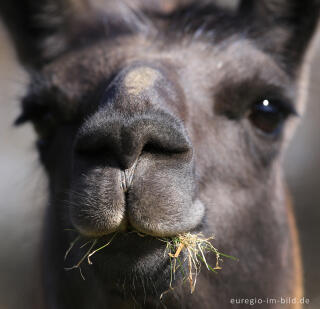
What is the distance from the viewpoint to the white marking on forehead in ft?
8.86

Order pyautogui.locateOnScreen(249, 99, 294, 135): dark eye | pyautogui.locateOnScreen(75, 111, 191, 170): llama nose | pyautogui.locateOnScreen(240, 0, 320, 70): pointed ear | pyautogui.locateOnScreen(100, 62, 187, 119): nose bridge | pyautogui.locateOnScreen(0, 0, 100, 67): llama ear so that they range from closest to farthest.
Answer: pyautogui.locateOnScreen(75, 111, 191, 170): llama nose
pyautogui.locateOnScreen(100, 62, 187, 119): nose bridge
pyautogui.locateOnScreen(249, 99, 294, 135): dark eye
pyautogui.locateOnScreen(240, 0, 320, 70): pointed ear
pyautogui.locateOnScreen(0, 0, 100, 67): llama ear

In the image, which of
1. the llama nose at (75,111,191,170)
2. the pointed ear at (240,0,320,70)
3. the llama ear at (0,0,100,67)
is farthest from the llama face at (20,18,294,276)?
the llama ear at (0,0,100,67)

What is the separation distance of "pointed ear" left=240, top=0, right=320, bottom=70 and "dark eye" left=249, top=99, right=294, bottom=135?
1.80 ft

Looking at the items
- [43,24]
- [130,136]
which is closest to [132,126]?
[130,136]

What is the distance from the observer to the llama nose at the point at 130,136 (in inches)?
96.3

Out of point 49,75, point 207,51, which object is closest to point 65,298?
point 49,75

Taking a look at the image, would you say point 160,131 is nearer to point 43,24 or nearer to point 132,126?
point 132,126

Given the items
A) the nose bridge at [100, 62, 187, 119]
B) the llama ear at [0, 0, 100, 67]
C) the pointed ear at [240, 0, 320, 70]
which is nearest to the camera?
the nose bridge at [100, 62, 187, 119]

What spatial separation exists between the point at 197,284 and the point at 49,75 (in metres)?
1.84

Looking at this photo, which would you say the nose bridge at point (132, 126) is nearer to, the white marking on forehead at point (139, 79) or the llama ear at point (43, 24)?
the white marking on forehead at point (139, 79)

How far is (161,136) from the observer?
250 centimetres

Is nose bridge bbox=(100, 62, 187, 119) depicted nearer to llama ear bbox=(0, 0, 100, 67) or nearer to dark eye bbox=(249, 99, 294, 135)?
dark eye bbox=(249, 99, 294, 135)

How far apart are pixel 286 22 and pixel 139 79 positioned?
5.91 feet

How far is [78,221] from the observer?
Answer: 2.60 metres
